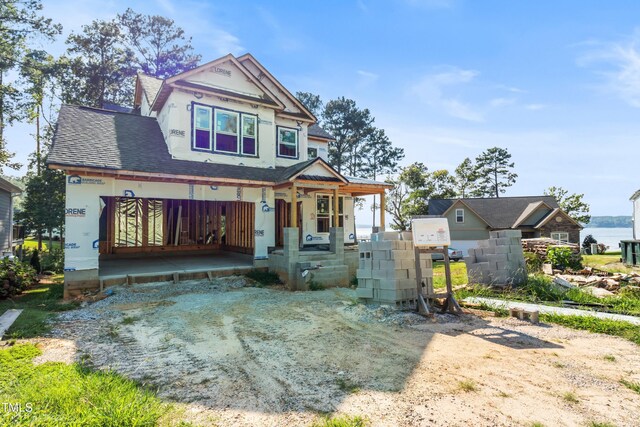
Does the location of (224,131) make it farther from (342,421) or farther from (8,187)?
(8,187)

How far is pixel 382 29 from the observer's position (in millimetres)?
10492

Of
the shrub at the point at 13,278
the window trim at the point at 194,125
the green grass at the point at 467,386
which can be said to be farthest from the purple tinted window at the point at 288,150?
the green grass at the point at 467,386

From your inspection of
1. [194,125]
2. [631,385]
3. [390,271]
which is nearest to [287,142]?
[194,125]

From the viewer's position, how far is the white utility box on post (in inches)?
267

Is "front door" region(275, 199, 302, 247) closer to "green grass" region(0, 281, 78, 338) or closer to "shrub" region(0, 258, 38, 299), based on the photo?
"green grass" region(0, 281, 78, 338)

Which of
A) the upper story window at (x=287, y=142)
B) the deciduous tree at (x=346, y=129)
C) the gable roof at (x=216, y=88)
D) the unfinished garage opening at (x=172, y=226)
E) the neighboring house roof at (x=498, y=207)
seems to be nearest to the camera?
the gable roof at (x=216, y=88)

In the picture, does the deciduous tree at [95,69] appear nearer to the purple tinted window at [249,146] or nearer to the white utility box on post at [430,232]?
the purple tinted window at [249,146]

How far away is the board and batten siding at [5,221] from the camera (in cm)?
1574

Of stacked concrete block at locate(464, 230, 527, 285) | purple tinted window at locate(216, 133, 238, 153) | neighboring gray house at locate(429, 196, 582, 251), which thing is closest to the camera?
stacked concrete block at locate(464, 230, 527, 285)

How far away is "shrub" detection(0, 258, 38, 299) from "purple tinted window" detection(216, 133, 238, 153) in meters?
7.01

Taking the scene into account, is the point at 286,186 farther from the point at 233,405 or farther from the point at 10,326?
the point at 233,405

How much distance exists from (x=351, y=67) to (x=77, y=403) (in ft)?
41.5

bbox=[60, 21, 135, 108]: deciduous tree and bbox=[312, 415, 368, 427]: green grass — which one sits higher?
bbox=[60, 21, 135, 108]: deciduous tree

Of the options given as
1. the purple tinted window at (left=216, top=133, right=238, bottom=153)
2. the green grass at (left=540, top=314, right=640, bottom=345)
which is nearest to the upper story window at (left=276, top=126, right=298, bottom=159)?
the purple tinted window at (left=216, top=133, right=238, bottom=153)
